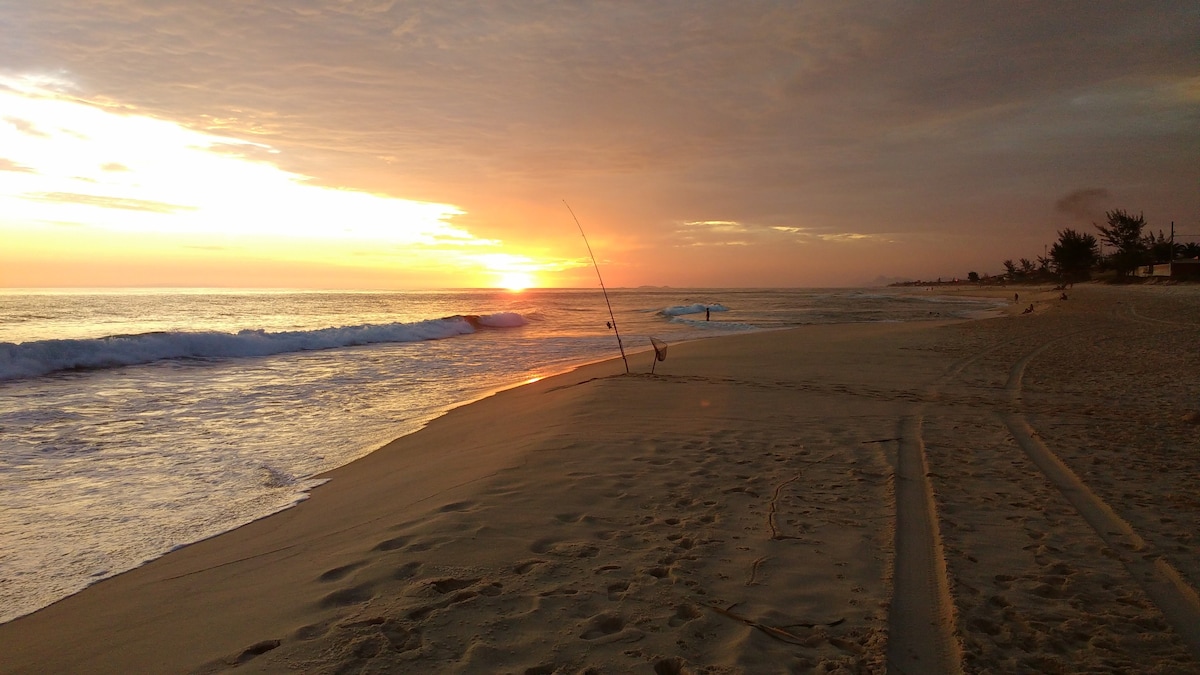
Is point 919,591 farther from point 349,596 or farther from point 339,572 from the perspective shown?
point 339,572

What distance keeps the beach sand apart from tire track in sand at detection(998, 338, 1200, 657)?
2cm

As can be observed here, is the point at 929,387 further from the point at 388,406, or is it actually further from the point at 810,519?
the point at 388,406

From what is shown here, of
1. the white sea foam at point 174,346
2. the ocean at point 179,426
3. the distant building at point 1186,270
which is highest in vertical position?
the distant building at point 1186,270

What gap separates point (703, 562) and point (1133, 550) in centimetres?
261

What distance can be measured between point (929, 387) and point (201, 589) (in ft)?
31.9

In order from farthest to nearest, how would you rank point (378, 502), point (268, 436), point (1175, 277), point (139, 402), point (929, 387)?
point (1175, 277), point (139, 402), point (929, 387), point (268, 436), point (378, 502)

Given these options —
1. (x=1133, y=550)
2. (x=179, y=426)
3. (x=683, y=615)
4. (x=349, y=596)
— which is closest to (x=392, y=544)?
(x=349, y=596)

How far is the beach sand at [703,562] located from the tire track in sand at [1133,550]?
2cm

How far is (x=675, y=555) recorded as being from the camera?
11.3ft

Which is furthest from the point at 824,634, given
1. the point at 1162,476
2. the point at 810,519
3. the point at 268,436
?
the point at 268,436

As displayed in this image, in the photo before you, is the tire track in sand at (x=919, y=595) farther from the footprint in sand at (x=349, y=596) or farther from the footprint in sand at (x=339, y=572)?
the footprint in sand at (x=339, y=572)

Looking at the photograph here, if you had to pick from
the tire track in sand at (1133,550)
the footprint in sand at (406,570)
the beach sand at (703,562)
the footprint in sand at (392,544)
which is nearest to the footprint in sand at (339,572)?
the beach sand at (703,562)

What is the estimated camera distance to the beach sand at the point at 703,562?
2.58 m

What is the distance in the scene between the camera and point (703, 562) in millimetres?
3371
